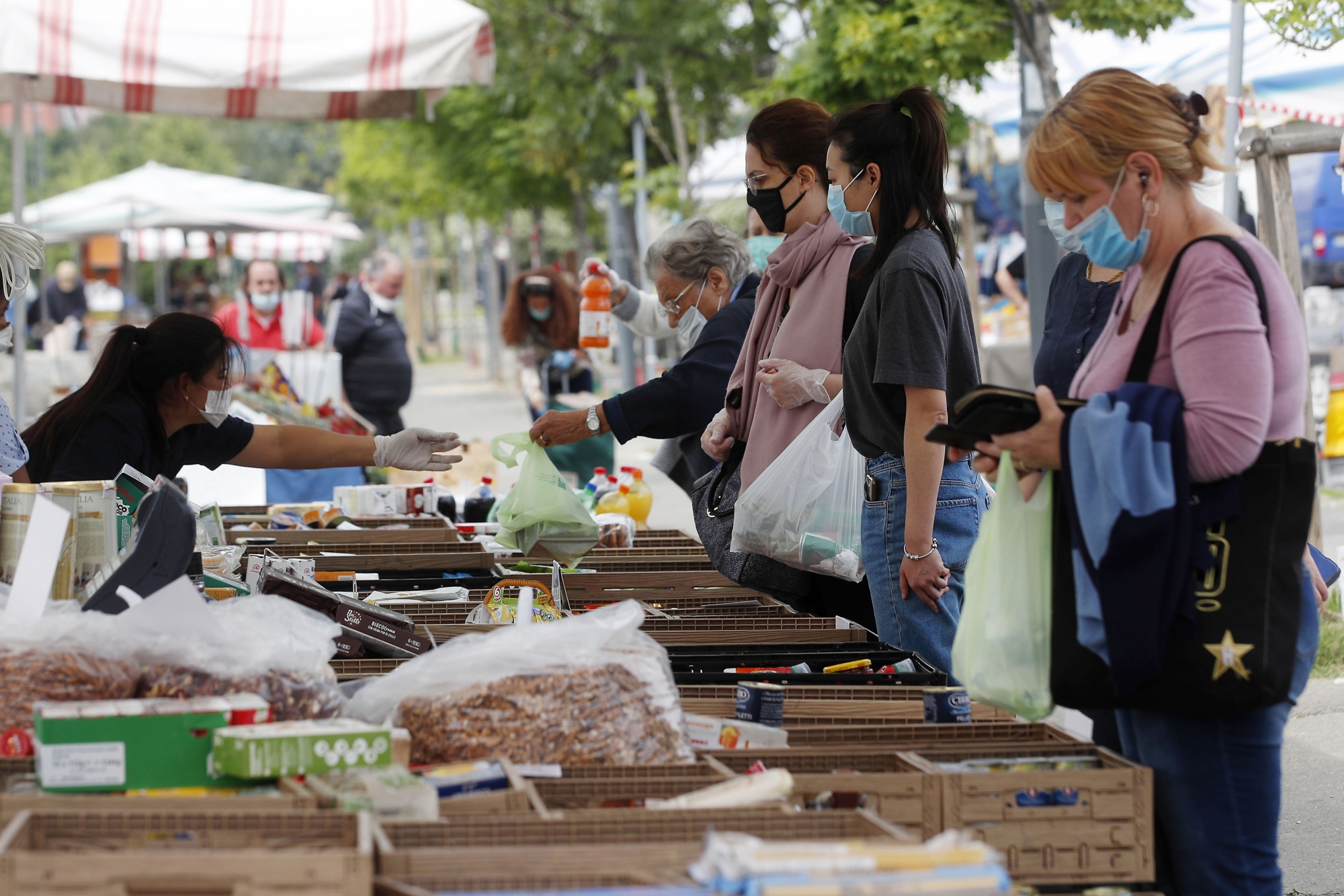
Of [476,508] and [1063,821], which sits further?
[476,508]

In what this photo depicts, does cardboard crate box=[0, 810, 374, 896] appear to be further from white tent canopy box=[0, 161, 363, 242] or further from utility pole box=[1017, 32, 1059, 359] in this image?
white tent canopy box=[0, 161, 363, 242]

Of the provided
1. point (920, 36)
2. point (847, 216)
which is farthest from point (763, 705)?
point (920, 36)

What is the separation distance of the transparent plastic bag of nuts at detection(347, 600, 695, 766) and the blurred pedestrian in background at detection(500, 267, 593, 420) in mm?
6508

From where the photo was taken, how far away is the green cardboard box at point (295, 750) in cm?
186

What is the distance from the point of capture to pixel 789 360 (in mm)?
3562

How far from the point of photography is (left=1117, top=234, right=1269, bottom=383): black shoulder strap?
76.7 inches

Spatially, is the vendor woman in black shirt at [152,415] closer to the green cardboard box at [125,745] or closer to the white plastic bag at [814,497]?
the white plastic bag at [814,497]

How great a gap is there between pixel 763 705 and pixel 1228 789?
749 mm

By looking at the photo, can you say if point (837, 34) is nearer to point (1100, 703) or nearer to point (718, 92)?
point (718, 92)

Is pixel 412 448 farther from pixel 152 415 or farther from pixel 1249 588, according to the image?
pixel 1249 588

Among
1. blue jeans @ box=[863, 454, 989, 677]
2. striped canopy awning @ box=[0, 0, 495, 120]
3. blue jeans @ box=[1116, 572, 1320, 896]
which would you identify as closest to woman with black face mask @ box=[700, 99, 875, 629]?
blue jeans @ box=[863, 454, 989, 677]

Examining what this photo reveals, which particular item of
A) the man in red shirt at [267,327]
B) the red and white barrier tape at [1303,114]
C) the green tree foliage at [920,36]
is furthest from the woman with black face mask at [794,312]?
the man in red shirt at [267,327]

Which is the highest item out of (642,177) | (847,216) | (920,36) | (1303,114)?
(642,177)

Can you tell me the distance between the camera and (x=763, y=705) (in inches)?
93.3
